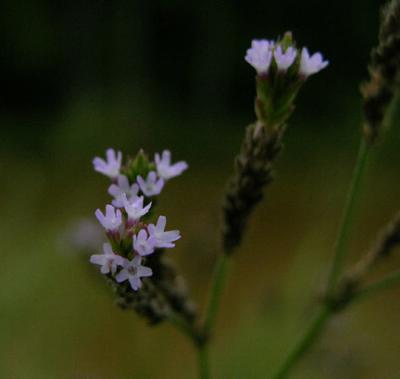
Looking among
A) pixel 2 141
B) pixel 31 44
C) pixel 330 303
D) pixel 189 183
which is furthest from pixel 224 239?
pixel 31 44

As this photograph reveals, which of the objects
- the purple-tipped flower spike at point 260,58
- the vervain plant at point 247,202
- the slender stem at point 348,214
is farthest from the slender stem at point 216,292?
the purple-tipped flower spike at point 260,58

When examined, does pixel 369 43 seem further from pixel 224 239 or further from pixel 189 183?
pixel 224 239

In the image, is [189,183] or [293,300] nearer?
[293,300]

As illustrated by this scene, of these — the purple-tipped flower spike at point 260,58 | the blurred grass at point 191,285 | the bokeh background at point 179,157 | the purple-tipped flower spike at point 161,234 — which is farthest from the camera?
the bokeh background at point 179,157

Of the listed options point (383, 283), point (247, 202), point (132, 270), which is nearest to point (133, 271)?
point (132, 270)

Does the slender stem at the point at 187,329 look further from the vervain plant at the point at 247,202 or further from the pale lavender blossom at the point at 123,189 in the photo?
the pale lavender blossom at the point at 123,189

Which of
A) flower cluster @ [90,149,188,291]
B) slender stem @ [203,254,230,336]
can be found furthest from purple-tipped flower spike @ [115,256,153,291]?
slender stem @ [203,254,230,336]

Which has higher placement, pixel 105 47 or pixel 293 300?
pixel 105 47

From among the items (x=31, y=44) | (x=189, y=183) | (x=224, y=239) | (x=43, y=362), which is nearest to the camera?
(x=224, y=239)
